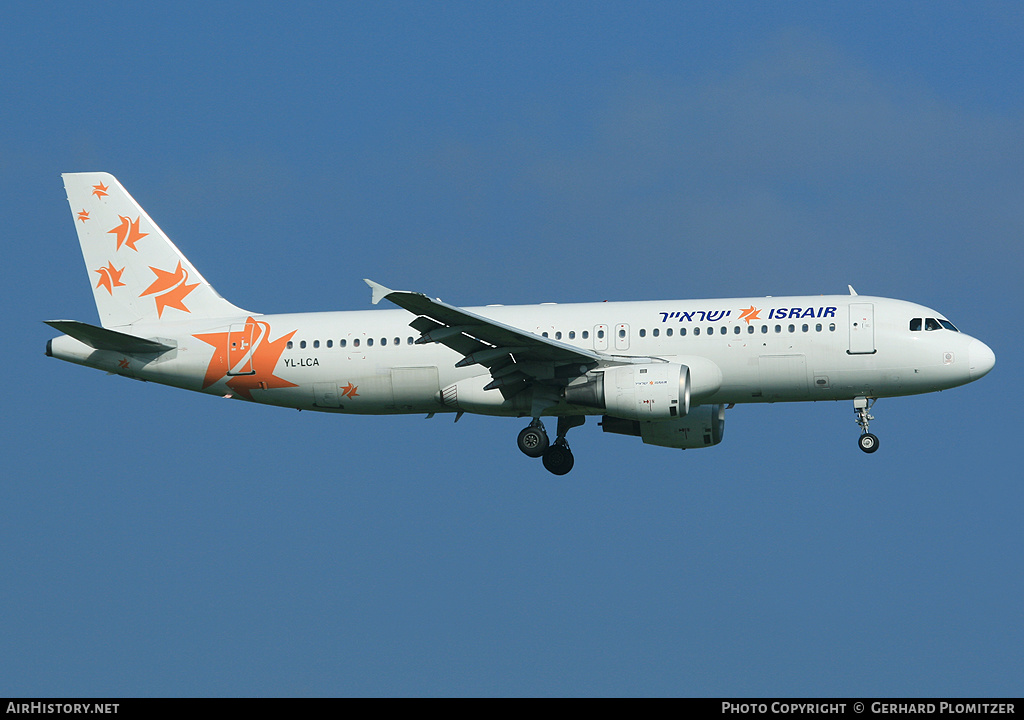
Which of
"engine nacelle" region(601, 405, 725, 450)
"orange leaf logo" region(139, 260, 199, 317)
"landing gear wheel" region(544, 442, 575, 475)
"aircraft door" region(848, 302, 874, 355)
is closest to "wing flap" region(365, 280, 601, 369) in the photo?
"landing gear wheel" region(544, 442, 575, 475)

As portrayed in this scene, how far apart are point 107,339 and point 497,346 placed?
11650 mm

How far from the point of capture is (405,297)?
34.2 m

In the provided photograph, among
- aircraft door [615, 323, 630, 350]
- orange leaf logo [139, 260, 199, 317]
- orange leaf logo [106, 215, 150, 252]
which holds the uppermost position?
orange leaf logo [106, 215, 150, 252]

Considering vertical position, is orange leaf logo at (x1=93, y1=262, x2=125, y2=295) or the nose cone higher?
orange leaf logo at (x1=93, y1=262, x2=125, y2=295)

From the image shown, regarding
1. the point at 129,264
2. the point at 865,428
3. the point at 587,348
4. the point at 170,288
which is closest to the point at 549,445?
the point at 587,348

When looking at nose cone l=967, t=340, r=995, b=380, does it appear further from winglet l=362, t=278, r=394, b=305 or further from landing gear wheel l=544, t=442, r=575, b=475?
winglet l=362, t=278, r=394, b=305

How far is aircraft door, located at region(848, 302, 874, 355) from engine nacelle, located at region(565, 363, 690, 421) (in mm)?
4677

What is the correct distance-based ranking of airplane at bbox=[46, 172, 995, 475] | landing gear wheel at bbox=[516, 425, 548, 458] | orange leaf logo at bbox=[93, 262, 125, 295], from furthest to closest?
orange leaf logo at bbox=[93, 262, 125, 295] < landing gear wheel at bbox=[516, 425, 548, 458] < airplane at bbox=[46, 172, 995, 475]

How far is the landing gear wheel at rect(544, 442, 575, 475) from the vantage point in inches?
1629

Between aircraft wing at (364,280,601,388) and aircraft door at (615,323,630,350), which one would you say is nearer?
aircraft wing at (364,280,601,388)

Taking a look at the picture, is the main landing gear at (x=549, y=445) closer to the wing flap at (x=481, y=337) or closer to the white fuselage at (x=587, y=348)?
the white fuselage at (x=587, y=348)

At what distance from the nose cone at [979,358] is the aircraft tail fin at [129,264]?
21.4 metres

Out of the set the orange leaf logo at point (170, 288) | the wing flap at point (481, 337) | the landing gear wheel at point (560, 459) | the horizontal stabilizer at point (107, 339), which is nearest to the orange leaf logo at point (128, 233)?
the orange leaf logo at point (170, 288)
